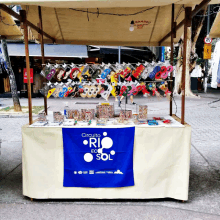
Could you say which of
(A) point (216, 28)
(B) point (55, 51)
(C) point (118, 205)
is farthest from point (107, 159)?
(B) point (55, 51)

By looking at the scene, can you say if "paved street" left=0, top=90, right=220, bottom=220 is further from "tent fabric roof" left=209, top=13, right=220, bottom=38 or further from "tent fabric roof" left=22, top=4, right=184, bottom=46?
"tent fabric roof" left=22, top=4, right=184, bottom=46

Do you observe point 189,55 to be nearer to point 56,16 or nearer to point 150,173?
point 56,16

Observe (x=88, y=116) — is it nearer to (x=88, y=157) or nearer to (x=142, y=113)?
(x=88, y=157)

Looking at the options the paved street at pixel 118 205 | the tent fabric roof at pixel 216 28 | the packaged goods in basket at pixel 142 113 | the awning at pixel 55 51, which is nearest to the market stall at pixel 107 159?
the paved street at pixel 118 205

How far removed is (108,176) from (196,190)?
1.34 metres

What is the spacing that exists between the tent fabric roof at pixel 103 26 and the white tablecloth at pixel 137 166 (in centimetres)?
206

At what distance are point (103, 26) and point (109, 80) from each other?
1482 mm

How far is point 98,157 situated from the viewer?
2.89 m

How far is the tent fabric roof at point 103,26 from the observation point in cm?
385

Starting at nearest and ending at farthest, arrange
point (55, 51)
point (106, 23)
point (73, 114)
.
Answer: point (73, 114) < point (106, 23) < point (55, 51)

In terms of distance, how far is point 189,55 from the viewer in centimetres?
1465

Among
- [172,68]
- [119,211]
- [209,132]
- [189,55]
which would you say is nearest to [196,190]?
[119,211]

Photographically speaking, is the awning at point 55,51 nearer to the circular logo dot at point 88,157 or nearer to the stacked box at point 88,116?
the stacked box at point 88,116

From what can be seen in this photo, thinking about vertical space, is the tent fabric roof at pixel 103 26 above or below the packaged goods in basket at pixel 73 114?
above
